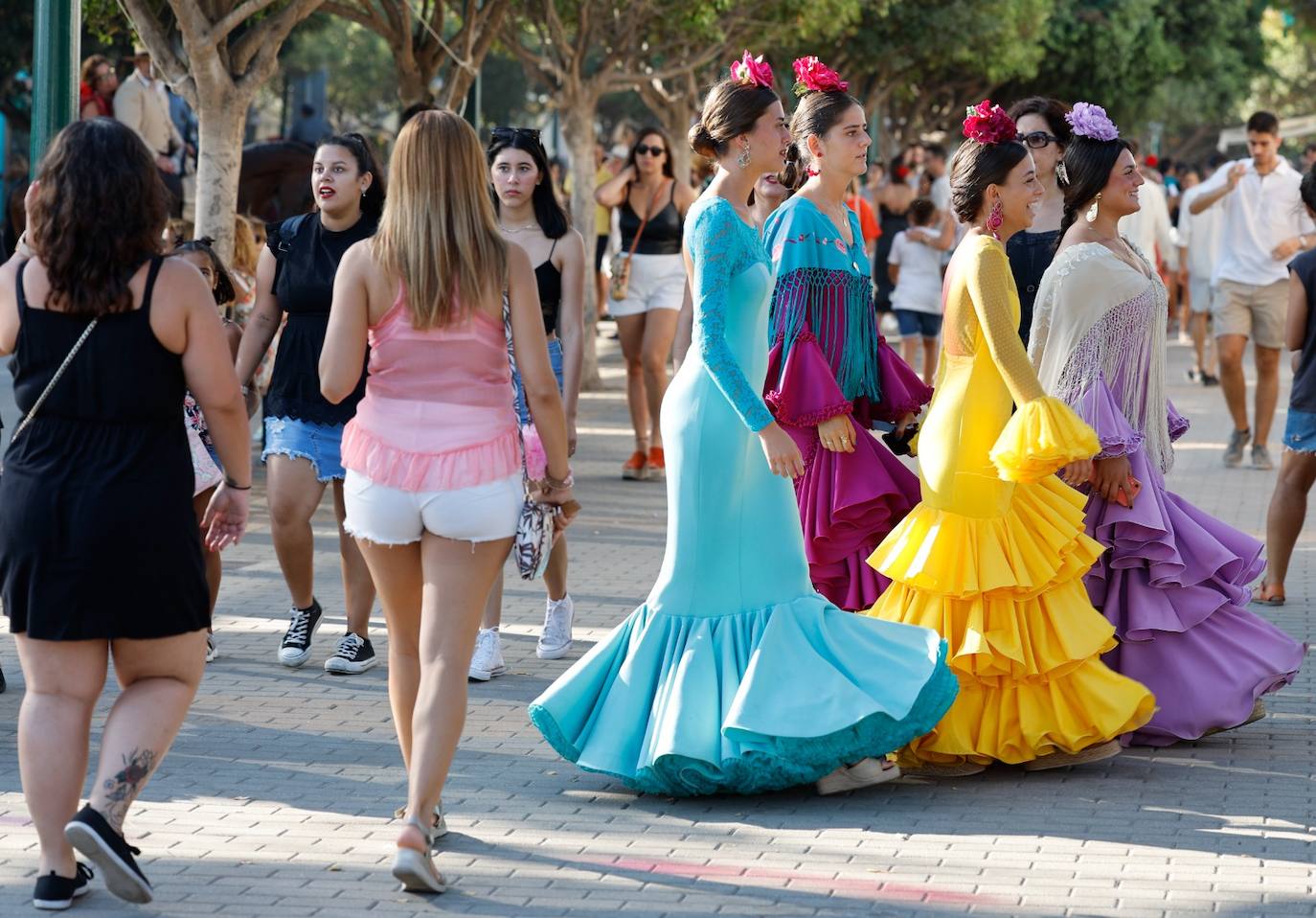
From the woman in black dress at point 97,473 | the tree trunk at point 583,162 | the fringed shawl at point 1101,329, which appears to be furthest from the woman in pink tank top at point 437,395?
the tree trunk at point 583,162

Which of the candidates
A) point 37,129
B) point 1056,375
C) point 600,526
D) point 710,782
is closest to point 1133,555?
point 1056,375

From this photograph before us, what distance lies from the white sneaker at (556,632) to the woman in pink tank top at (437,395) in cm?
281

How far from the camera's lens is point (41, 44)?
9547 millimetres

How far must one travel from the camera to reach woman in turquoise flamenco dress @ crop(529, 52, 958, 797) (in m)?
5.27

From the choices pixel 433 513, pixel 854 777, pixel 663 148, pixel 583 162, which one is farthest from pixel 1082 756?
pixel 583 162

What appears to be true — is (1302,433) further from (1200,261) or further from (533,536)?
(1200,261)

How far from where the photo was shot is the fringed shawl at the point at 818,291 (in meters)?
6.37

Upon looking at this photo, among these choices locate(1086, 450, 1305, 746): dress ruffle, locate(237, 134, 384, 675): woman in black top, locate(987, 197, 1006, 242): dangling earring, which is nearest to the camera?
locate(987, 197, 1006, 242): dangling earring

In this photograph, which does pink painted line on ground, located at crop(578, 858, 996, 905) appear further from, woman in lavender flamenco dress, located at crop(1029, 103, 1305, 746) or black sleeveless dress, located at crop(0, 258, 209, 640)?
woman in lavender flamenco dress, located at crop(1029, 103, 1305, 746)

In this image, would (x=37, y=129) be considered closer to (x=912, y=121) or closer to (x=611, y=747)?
(x=611, y=747)

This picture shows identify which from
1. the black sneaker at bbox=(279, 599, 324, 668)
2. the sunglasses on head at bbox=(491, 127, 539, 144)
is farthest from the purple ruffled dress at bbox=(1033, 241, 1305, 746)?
the black sneaker at bbox=(279, 599, 324, 668)

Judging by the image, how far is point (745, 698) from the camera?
5.26m

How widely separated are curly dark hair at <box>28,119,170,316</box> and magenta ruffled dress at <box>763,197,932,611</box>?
2470 millimetres

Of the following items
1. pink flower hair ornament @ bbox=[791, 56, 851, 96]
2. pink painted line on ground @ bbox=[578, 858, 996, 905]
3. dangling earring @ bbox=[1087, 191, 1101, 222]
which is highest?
pink flower hair ornament @ bbox=[791, 56, 851, 96]
